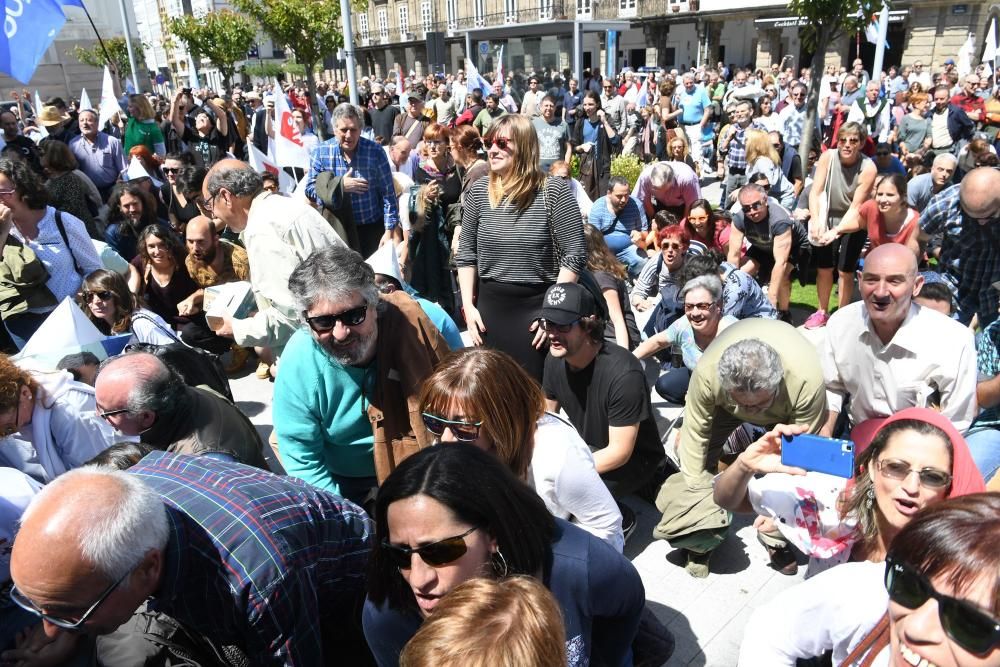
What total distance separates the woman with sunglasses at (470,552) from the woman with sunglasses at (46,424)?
176 cm

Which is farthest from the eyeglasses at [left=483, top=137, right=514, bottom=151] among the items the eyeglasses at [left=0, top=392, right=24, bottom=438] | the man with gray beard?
Result: the eyeglasses at [left=0, top=392, right=24, bottom=438]

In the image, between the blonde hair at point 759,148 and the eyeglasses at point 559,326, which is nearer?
the eyeglasses at point 559,326

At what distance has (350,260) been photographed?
99.8 inches

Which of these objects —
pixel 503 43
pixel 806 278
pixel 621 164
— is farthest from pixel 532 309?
pixel 503 43

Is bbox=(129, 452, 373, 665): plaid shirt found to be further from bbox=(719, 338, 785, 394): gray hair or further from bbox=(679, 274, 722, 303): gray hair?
bbox=(679, 274, 722, 303): gray hair

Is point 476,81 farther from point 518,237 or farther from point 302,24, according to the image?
point 518,237

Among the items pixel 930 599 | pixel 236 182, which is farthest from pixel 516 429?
pixel 236 182

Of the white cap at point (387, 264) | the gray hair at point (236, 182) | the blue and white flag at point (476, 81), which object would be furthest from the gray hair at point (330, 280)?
the blue and white flag at point (476, 81)

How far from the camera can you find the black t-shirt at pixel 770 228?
5484mm

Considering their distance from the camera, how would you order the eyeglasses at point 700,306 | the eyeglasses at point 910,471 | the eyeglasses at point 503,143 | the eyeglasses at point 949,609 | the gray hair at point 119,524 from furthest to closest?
the eyeglasses at point 700,306 → the eyeglasses at point 503,143 → the eyeglasses at point 910,471 → the gray hair at point 119,524 → the eyeglasses at point 949,609

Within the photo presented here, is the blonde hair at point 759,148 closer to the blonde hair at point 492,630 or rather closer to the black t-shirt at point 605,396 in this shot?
the black t-shirt at point 605,396

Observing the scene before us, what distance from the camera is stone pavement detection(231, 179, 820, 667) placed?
2834 millimetres

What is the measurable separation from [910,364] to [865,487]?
103cm

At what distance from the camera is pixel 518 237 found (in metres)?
3.65
